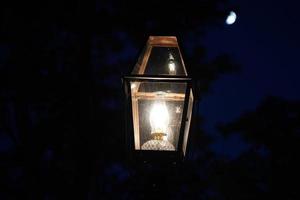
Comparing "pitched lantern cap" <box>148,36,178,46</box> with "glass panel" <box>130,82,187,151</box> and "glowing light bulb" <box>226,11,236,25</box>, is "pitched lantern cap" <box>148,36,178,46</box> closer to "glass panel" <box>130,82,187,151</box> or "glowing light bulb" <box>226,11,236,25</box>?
"glass panel" <box>130,82,187,151</box>

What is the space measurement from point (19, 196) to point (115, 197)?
9.71 feet

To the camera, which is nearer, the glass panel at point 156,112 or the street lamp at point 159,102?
the street lamp at point 159,102

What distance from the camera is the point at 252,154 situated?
1639cm

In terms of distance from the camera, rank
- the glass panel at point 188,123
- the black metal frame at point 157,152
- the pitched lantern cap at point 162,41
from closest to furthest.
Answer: the black metal frame at point 157,152
the glass panel at point 188,123
the pitched lantern cap at point 162,41

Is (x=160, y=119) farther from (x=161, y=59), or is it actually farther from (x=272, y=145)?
(x=272, y=145)

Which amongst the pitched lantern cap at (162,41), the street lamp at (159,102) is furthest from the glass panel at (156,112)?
the pitched lantern cap at (162,41)

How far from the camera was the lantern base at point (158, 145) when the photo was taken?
2.69 m

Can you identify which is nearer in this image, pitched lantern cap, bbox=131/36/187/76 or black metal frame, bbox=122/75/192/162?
black metal frame, bbox=122/75/192/162

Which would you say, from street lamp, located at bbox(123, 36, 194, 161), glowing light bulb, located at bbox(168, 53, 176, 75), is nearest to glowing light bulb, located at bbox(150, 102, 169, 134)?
street lamp, located at bbox(123, 36, 194, 161)

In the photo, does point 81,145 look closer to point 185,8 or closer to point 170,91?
point 185,8

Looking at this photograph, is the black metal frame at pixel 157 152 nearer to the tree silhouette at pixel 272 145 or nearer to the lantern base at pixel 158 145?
the lantern base at pixel 158 145

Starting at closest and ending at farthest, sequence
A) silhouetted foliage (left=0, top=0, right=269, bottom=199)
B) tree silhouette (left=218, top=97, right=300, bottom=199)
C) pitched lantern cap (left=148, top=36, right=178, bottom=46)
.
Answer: pitched lantern cap (left=148, top=36, right=178, bottom=46) < silhouetted foliage (left=0, top=0, right=269, bottom=199) < tree silhouette (left=218, top=97, right=300, bottom=199)

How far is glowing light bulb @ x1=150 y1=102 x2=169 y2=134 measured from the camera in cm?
283

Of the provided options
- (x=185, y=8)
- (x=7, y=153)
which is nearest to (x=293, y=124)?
(x=185, y=8)
